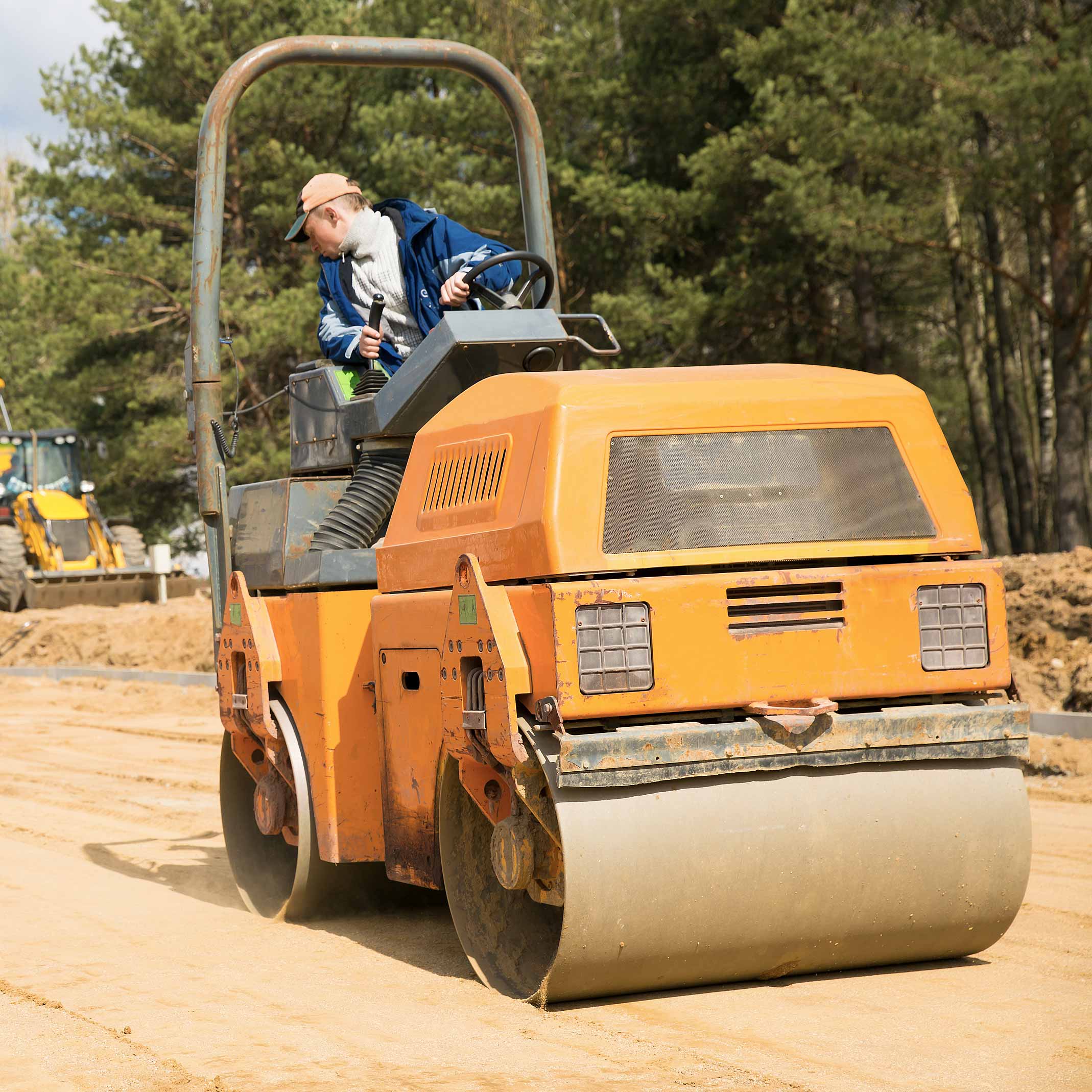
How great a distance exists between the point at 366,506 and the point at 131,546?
68.9ft

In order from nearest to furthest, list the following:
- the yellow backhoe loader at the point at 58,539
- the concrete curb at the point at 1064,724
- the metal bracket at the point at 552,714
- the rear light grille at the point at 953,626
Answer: the metal bracket at the point at 552,714 → the rear light grille at the point at 953,626 → the concrete curb at the point at 1064,724 → the yellow backhoe loader at the point at 58,539

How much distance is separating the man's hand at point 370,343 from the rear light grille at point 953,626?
231 centimetres

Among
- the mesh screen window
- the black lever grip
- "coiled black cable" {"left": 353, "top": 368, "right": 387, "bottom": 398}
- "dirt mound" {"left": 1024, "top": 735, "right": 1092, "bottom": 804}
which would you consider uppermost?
the black lever grip

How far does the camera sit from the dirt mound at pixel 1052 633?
33.6ft

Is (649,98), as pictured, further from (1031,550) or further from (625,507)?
(625,507)

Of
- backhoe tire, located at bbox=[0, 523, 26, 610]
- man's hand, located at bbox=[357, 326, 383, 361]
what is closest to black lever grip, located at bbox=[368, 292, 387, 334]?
man's hand, located at bbox=[357, 326, 383, 361]

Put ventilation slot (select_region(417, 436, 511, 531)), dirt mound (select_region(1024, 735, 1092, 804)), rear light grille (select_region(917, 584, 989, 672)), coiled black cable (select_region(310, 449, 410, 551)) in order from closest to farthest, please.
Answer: rear light grille (select_region(917, 584, 989, 672)), ventilation slot (select_region(417, 436, 511, 531)), coiled black cable (select_region(310, 449, 410, 551)), dirt mound (select_region(1024, 735, 1092, 804))

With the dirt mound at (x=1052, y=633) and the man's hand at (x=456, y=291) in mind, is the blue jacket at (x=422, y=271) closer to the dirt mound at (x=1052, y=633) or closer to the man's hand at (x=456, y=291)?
the man's hand at (x=456, y=291)

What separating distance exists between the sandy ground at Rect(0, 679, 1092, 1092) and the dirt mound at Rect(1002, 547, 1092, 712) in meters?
3.83

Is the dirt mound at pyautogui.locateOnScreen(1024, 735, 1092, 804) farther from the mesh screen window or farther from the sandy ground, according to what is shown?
the mesh screen window

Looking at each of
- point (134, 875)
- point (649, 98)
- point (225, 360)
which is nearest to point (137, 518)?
point (225, 360)

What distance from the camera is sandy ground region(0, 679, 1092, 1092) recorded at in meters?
3.53

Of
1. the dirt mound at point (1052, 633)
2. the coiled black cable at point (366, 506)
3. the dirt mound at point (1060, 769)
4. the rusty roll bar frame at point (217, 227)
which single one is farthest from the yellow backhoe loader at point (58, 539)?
the coiled black cable at point (366, 506)

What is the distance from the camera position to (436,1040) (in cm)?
384
